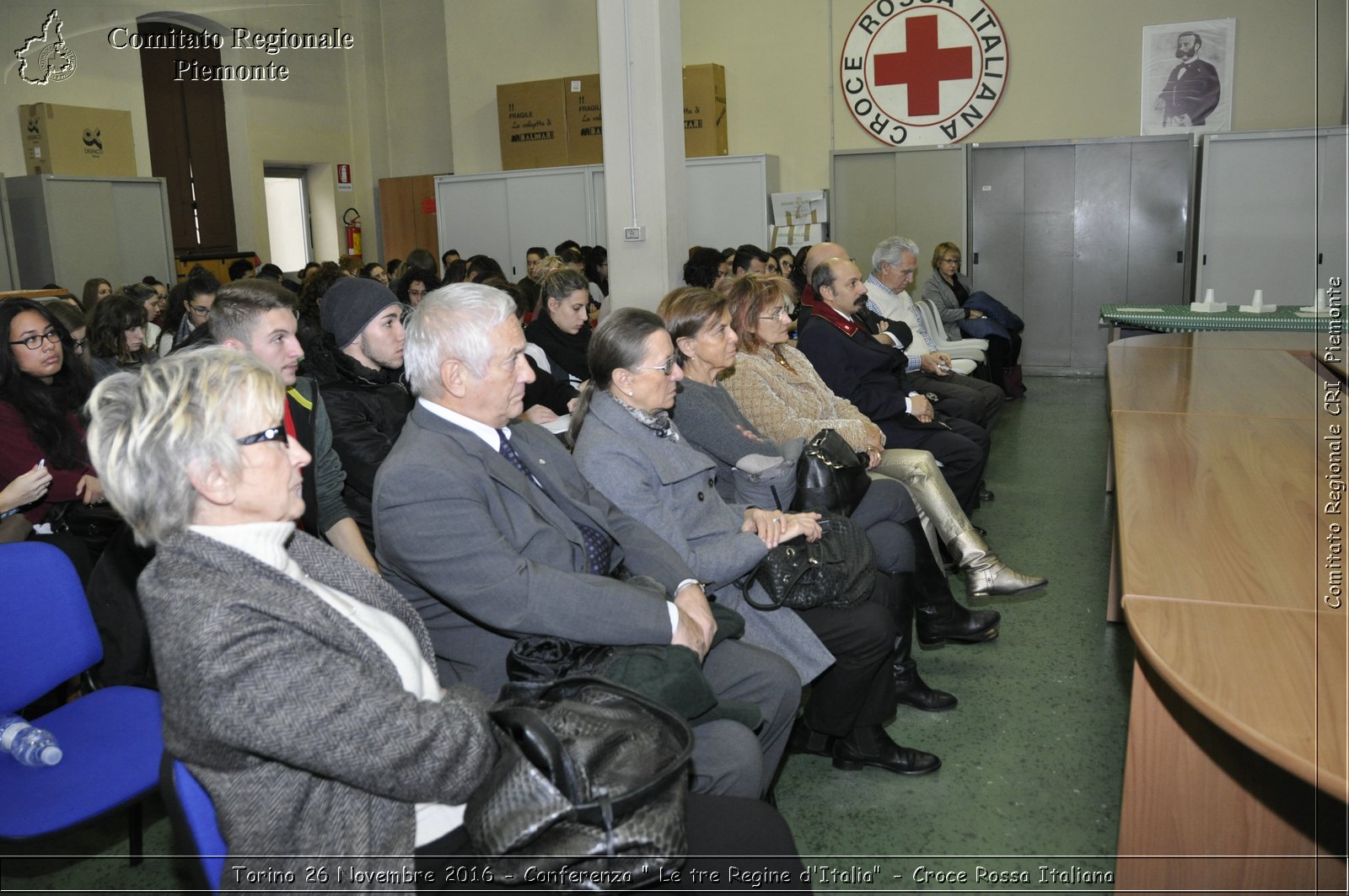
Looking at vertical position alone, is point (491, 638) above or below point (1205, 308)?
below

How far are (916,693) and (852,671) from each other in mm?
529

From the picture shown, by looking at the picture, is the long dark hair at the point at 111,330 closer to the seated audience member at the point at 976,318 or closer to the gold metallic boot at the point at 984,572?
the gold metallic boot at the point at 984,572

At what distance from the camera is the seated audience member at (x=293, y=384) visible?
8.35 ft

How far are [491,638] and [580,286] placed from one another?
9.30 feet

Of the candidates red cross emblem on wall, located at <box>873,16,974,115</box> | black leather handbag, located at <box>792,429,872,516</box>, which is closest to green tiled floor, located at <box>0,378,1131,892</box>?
black leather handbag, located at <box>792,429,872,516</box>

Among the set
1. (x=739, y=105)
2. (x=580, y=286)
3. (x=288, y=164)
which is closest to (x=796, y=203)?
(x=739, y=105)

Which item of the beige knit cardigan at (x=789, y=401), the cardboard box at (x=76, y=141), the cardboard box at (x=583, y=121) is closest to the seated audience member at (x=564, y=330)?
the beige knit cardigan at (x=789, y=401)

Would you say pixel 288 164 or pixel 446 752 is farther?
pixel 288 164

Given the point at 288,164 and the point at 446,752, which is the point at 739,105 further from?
the point at 446,752

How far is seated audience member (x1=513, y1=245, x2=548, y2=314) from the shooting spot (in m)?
5.98

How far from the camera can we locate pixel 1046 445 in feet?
19.7

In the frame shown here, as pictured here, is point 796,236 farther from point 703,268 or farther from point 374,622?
point 374,622

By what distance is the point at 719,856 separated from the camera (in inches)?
57.1

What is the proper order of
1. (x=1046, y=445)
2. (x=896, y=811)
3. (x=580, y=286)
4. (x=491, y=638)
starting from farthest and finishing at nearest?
1. (x=1046, y=445)
2. (x=580, y=286)
3. (x=896, y=811)
4. (x=491, y=638)
